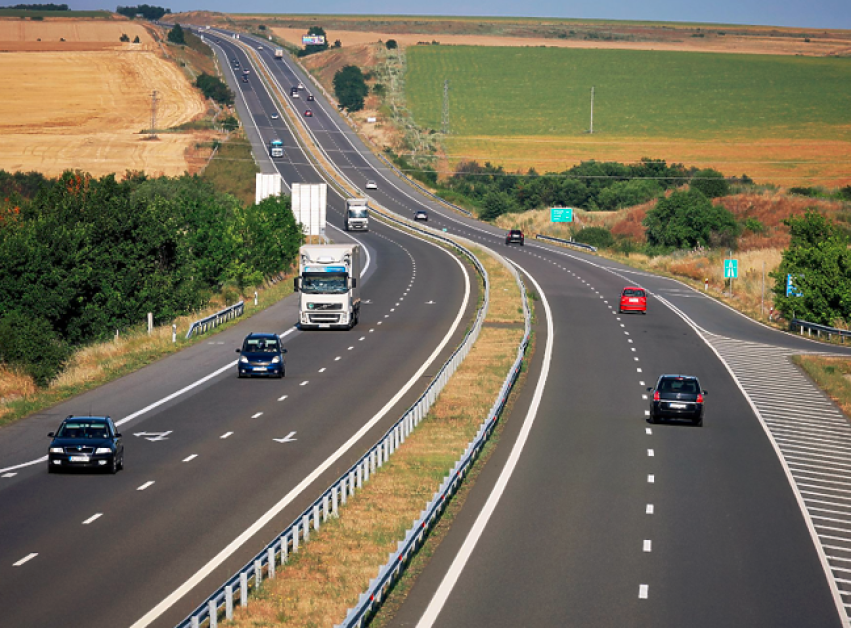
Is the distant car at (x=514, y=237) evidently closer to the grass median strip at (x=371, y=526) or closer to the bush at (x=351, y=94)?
the grass median strip at (x=371, y=526)

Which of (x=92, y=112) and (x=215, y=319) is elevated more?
(x=92, y=112)

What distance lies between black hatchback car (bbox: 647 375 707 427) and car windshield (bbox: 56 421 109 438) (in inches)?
653

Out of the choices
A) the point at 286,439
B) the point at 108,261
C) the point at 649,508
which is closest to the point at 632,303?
the point at 108,261

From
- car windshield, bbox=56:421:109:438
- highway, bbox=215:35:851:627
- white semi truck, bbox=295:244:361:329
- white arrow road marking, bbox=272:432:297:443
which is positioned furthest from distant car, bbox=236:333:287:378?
car windshield, bbox=56:421:109:438

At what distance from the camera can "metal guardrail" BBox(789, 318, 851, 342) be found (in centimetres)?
5992

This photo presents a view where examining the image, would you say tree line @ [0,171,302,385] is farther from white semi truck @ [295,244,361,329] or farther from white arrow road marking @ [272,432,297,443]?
white arrow road marking @ [272,432,297,443]

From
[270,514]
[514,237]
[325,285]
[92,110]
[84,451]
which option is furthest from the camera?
[92,110]

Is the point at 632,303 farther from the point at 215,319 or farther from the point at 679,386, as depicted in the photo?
the point at 679,386

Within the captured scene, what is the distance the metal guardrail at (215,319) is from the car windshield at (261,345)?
9.20 m

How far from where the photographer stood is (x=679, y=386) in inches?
1407

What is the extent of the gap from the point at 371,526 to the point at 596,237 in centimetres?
9780

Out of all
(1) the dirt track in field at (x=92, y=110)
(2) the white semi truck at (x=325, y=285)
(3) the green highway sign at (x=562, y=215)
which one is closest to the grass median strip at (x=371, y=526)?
(2) the white semi truck at (x=325, y=285)

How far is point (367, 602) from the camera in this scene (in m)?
16.4

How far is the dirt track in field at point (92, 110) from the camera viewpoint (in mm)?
128500
